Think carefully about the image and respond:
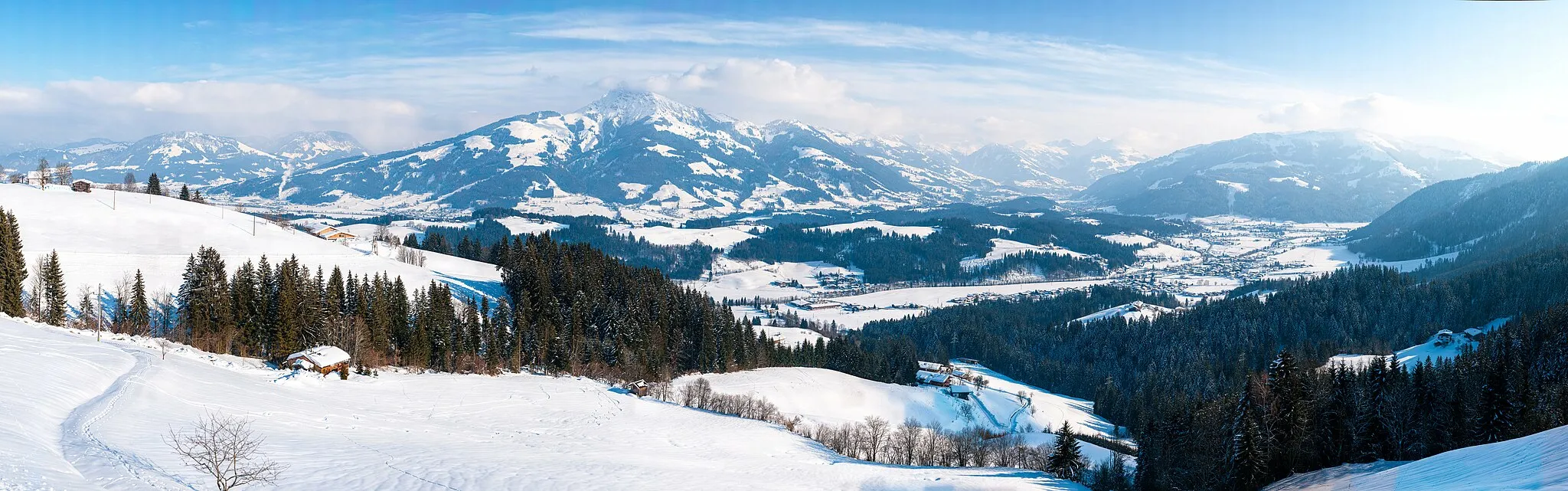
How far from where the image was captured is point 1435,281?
154 meters

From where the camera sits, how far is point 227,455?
23.3 m

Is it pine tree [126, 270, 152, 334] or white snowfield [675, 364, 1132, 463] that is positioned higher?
pine tree [126, 270, 152, 334]

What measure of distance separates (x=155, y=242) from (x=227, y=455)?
3453 inches

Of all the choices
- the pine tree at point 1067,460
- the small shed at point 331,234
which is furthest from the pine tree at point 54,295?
the pine tree at point 1067,460

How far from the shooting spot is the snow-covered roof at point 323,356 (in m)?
55.3

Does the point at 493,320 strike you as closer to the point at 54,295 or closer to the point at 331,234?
the point at 54,295

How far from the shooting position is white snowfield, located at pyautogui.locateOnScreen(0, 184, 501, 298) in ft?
256

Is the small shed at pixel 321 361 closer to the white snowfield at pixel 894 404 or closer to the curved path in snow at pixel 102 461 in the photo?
the curved path in snow at pixel 102 461

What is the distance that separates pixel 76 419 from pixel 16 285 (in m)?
44.7

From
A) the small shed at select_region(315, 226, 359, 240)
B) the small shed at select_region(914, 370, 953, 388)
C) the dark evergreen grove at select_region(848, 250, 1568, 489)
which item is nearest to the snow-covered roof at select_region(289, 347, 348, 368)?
the dark evergreen grove at select_region(848, 250, 1568, 489)

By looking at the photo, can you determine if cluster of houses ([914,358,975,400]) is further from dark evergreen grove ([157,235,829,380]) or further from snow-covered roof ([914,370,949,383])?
dark evergreen grove ([157,235,829,380])

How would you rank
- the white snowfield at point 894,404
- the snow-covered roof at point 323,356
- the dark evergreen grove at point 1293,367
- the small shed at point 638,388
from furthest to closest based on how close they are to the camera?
the white snowfield at point 894,404, the small shed at point 638,388, the snow-covered roof at point 323,356, the dark evergreen grove at point 1293,367

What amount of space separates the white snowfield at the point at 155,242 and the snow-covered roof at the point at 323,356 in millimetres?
30998

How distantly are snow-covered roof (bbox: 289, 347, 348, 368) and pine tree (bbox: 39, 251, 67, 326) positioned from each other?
789 inches
